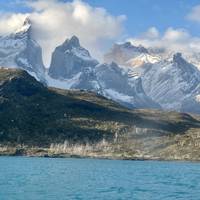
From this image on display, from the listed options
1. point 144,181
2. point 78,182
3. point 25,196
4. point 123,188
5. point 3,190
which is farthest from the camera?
point 144,181

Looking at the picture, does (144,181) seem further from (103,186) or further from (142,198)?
(142,198)

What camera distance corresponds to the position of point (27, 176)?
13850cm

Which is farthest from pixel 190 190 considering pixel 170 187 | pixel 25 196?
pixel 25 196

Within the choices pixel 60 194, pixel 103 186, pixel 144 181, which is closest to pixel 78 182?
pixel 103 186

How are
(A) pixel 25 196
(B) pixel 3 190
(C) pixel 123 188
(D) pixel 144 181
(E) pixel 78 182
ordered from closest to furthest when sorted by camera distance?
(A) pixel 25 196
(B) pixel 3 190
(C) pixel 123 188
(E) pixel 78 182
(D) pixel 144 181

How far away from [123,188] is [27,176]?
27903mm

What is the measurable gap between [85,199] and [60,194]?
680 centimetres

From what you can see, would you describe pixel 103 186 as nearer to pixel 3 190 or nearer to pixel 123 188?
pixel 123 188

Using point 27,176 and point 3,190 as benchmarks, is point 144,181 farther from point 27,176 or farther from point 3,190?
point 3,190

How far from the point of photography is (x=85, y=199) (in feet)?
323

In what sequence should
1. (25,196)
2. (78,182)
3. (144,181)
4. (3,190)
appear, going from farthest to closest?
(144,181) < (78,182) < (3,190) < (25,196)

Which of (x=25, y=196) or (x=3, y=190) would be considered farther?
(x=3, y=190)

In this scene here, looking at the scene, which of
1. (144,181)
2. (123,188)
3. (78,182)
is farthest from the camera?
(144,181)

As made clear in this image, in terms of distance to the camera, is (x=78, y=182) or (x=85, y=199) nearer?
(x=85, y=199)
